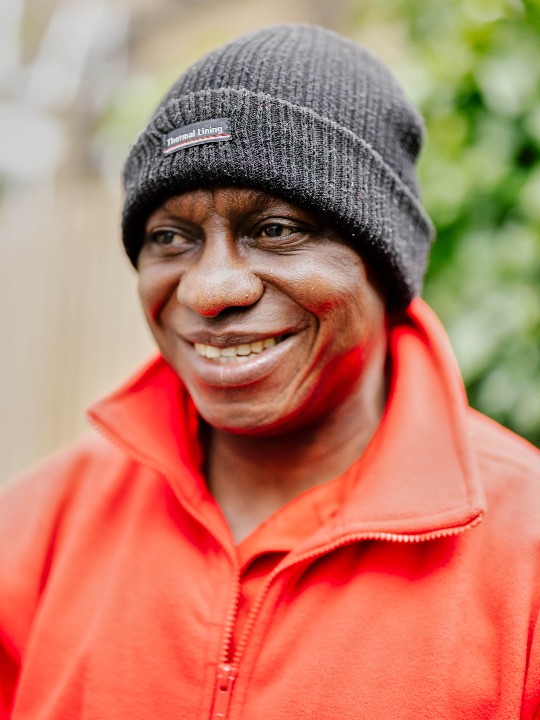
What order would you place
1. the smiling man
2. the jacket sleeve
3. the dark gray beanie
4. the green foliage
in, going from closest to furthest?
the jacket sleeve < the smiling man < the dark gray beanie < the green foliage

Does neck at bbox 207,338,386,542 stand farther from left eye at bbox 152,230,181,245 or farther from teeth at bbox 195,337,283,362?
left eye at bbox 152,230,181,245

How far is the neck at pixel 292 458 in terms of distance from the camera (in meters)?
2.16

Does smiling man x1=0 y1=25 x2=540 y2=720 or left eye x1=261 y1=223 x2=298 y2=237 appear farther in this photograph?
left eye x1=261 y1=223 x2=298 y2=237

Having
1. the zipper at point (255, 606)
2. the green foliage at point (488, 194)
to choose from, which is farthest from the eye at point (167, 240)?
the green foliage at point (488, 194)

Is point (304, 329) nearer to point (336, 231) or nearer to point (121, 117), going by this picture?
point (336, 231)

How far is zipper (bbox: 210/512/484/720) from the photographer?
5.97 ft

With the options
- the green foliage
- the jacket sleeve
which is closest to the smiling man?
the jacket sleeve

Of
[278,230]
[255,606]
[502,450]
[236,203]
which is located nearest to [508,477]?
[502,450]

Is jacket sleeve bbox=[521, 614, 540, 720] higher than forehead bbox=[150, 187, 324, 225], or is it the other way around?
forehead bbox=[150, 187, 324, 225]

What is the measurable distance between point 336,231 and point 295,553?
29.8 inches

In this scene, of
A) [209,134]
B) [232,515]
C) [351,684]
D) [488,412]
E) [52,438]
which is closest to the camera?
[351,684]

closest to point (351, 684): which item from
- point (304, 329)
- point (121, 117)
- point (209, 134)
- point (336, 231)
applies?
point (304, 329)

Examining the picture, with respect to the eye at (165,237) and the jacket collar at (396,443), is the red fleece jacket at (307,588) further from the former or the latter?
the eye at (165,237)

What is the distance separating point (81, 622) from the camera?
206 cm
